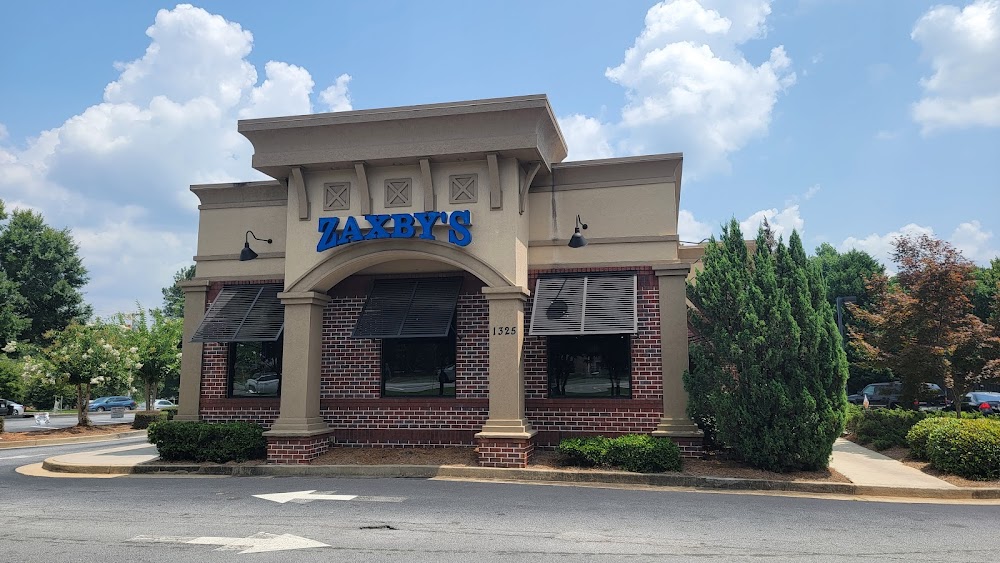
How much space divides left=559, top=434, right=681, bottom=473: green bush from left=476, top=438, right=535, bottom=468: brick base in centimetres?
74

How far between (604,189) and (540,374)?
4.18m

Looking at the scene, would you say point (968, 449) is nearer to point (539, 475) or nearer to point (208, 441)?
point (539, 475)

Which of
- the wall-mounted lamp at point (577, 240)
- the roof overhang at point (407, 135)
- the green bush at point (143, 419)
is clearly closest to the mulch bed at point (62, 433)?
the green bush at point (143, 419)

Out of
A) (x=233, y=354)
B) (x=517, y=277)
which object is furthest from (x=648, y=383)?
(x=233, y=354)

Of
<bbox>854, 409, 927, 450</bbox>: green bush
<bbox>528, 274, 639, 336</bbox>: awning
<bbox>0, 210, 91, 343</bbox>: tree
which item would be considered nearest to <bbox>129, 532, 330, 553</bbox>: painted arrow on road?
<bbox>528, 274, 639, 336</bbox>: awning

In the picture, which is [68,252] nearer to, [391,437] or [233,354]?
[233,354]

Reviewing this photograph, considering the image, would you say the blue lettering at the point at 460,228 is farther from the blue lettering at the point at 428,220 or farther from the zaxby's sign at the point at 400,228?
the blue lettering at the point at 428,220

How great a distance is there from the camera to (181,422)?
14.5 metres

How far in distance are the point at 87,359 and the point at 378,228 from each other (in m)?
16.3

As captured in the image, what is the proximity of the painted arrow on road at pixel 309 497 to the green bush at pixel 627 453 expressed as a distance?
3.73m

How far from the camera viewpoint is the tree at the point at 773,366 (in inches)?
456

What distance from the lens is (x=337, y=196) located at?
46.9 ft

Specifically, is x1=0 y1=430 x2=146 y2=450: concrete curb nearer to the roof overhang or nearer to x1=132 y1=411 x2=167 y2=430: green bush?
x1=132 y1=411 x2=167 y2=430: green bush

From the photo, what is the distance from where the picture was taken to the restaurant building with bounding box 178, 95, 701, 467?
13273mm
